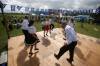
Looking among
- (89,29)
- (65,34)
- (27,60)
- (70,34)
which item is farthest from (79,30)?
(70,34)

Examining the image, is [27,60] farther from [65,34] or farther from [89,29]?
[89,29]

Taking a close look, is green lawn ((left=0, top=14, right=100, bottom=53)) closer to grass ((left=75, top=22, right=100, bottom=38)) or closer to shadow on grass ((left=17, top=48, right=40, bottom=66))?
grass ((left=75, top=22, right=100, bottom=38))

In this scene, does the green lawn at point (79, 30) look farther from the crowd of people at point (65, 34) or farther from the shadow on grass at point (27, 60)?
the shadow on grass at point (27, 60)

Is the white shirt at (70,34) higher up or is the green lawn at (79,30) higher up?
the white shirt at (70,34)

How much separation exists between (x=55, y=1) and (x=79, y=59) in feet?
16.0

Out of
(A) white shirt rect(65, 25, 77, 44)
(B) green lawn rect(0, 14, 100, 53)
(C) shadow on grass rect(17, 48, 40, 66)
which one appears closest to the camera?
(A) white shirt rect(65, 25, 77, 44)

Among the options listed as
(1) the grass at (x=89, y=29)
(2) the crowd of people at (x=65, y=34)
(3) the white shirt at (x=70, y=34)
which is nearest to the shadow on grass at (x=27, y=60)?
(2) the crowd of people at (x=65, y=34)

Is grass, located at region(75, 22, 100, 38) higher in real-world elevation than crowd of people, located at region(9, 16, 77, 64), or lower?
lower

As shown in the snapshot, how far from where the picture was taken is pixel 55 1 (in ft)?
30.8

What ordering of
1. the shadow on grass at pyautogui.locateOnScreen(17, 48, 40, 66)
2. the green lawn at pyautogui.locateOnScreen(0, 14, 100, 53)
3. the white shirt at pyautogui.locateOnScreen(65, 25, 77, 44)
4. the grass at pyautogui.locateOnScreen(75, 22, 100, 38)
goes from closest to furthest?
the white shirt at pyautogui.locateOnScreen(65, 25, 77, 44), the shadow on grass at pyautogui.locateOnScreen(17, 48, 40, 66), the green lawn at pyautogui.locateOnScreen(0, 14, 100, 53), the grass at pyautogui.locateOnScreen(75, 22, 100, 38)

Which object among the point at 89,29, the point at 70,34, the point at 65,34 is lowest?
the point at 89,29

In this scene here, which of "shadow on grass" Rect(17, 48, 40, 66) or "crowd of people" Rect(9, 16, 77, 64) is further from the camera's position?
"shadow on grass" Rect(17, 48, 40, 66)

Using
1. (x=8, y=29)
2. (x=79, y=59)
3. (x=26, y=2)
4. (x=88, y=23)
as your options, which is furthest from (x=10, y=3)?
(x=88, y=23)

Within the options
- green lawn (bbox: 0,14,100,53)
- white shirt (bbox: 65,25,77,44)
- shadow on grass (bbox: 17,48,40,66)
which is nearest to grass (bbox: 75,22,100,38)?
green lawn (bbox: 0,14,100,53)
